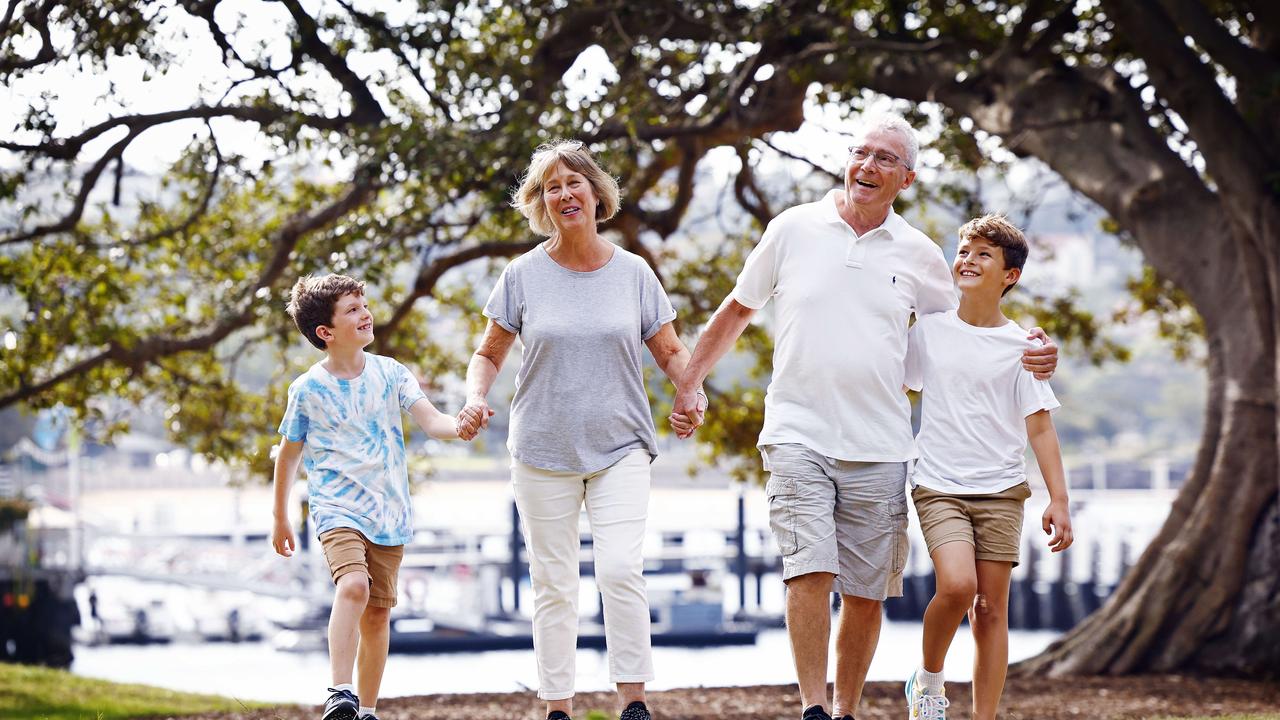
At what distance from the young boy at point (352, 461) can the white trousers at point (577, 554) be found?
39cm

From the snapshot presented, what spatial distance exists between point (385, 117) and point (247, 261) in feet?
8.23

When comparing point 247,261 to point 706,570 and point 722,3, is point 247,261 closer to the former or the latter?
point 722,3

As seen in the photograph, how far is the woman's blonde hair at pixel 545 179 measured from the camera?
15.3 ft

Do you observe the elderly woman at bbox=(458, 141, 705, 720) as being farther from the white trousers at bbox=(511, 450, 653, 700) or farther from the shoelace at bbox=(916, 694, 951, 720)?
the shoelace at bbox=(916, 694, 951, 720)

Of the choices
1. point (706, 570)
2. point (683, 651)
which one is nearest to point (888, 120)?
point (683, 651)

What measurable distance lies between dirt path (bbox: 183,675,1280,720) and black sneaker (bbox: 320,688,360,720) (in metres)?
2.63

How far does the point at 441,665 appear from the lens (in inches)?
1412

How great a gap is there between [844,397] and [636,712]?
3.73 feet

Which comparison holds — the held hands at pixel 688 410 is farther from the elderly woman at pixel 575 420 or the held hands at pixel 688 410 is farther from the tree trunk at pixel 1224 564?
the tree trunk at pixel 1224 564

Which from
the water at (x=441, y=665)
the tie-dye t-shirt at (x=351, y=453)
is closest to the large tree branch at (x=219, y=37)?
the tie-dye t-shirt at (x=351, y=453)

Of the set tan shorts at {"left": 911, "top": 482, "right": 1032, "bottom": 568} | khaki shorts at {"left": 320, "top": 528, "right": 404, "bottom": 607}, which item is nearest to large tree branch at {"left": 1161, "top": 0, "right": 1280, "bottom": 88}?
tan shorts at {"left": 911, "top": 482, "right": 1032, "bottom": 568}

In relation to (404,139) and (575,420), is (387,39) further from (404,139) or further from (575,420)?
(575,420)

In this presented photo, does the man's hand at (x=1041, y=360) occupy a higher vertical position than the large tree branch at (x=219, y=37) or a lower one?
lower

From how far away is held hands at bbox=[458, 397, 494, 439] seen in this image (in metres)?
4.52
